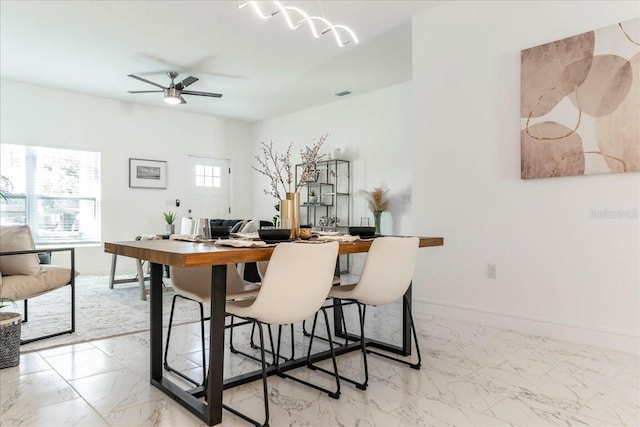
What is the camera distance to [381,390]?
7.00ft

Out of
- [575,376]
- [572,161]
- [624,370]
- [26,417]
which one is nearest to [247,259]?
[26,417]

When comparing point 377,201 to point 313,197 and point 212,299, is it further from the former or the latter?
point 212,299

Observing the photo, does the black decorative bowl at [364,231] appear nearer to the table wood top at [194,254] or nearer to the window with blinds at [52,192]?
the table wood top at [194,254]

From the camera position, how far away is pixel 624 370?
2.43 metres

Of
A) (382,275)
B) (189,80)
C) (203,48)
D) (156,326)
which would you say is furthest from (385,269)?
(189,80)

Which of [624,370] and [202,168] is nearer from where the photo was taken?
[624,370]

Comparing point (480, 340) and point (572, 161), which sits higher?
point (572, 161)

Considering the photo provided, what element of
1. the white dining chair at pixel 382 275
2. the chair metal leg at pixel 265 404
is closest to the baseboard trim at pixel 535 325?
the white dining chair at pixel 382 275

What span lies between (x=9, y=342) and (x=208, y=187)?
5.57 metres

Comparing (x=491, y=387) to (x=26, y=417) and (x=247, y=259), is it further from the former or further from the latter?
(x=26, y=417)

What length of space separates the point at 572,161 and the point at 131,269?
250 inches

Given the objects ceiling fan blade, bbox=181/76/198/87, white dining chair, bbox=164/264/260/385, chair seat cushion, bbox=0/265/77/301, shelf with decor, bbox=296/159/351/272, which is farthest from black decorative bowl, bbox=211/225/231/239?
shelf with decor, bbox=296/159/351/272

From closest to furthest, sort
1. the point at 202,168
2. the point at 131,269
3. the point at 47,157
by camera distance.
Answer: the point at 47,157 → the point at 131,269 → the point at 202,168

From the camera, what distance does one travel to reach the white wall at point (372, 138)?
5.84 metres
